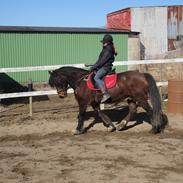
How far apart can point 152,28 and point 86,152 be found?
81.7ft

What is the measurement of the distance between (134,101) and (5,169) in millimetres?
3857

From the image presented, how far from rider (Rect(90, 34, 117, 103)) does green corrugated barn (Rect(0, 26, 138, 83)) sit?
1155cm

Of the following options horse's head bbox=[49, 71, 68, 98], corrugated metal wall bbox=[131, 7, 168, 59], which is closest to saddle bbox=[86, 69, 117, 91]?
horse's head bbox=[49, 71, 68, 98]

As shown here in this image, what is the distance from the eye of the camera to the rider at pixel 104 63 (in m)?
8.01

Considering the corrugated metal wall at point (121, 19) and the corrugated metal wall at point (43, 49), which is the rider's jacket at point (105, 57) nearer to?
the corrugated metal wall at point (43, 49)

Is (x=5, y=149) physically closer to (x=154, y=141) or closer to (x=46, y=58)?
(x=154, y=141)

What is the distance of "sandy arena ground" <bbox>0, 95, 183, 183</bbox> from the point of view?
17.7ft

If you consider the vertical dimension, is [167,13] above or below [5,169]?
above

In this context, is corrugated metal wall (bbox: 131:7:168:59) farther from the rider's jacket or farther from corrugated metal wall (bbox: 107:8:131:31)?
the rider's jacket

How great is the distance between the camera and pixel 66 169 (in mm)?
5715

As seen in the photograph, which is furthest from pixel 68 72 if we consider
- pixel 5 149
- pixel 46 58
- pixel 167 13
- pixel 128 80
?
pixel 167 13

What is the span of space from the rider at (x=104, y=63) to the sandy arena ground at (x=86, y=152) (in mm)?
1167

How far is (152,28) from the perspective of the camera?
30.2m

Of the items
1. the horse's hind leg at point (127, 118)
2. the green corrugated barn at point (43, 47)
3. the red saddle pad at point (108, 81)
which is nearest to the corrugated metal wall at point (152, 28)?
the green corrugated barn at point (43, 47)
